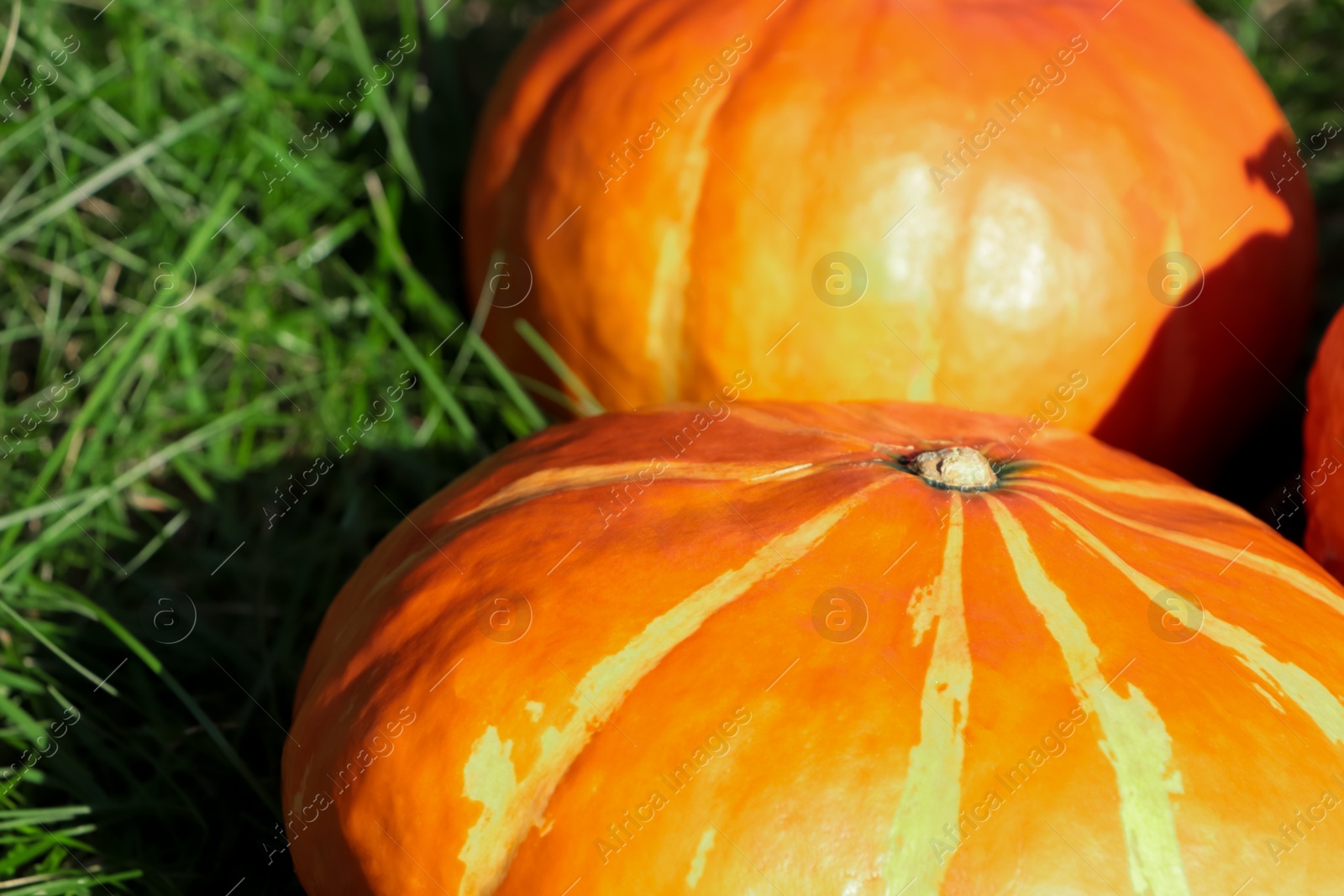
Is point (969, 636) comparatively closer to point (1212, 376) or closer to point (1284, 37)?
point (1212, 376)

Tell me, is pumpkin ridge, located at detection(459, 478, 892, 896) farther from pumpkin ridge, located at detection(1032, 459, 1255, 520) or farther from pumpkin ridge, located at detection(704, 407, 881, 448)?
pumpkin ridge, located at detection(1032, 459, 1255, 520)

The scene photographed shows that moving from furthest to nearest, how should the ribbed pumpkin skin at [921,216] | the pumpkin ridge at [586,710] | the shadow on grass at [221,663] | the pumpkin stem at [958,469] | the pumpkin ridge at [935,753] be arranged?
the ribbed pumpkin skin at [921,216] < the shadow on grass at [221,663] < the pumpkin stem at [958,469] < the pumpkin ridge at [586,710] < the pumpkin ridge at [935,753]

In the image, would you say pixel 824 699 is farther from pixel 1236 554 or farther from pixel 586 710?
pixel 1236 554

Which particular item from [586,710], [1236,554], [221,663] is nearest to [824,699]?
[586,710]

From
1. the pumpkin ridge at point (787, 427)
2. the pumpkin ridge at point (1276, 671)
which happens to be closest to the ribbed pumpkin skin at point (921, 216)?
the pumpkin ridge at point (787, 427)

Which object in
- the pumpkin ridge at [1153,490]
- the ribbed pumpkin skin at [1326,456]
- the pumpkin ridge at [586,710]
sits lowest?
the ribbed pumpkin skin at [1326,456]

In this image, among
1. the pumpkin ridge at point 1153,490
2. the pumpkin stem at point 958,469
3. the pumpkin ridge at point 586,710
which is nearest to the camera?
the pumpkin ridge at point 586,710

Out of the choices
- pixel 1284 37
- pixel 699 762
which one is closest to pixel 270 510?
pixel 699 762

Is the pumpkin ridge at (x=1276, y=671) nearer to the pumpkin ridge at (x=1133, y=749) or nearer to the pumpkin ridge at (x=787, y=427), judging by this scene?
the pumpkin ridge at (x=1133, y=749)
